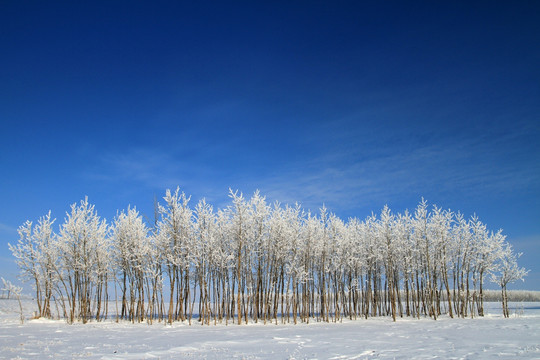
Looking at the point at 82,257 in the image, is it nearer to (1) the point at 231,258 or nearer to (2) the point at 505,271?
(1) the point at 231,258

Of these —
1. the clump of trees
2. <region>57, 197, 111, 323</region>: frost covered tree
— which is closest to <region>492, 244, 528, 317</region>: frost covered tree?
the clump of trees

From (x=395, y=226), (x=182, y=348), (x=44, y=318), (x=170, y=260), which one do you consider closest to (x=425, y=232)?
(x=395, y=226)

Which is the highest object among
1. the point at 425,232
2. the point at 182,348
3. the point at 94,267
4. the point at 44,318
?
the point at 425,232

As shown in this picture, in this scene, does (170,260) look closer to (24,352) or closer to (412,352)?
(24,352)

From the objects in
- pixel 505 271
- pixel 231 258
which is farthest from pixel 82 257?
pixel 505 271

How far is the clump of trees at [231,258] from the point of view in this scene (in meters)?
35.9

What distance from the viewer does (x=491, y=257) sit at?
41.5 metres

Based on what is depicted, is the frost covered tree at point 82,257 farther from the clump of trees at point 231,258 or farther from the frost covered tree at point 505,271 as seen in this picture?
the frost covered tree at point 505,271

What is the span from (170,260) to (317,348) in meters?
22.6

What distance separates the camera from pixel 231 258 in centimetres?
3488

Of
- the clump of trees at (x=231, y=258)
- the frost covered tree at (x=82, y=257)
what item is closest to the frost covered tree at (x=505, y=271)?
the clump of trees at (x=231, y=258)

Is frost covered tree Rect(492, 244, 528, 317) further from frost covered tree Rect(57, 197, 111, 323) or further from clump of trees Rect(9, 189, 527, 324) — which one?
frost covered tree Rect(57, 197, 111, 323)

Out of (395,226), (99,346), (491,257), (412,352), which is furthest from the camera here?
(395,226)

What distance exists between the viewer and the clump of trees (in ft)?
118
